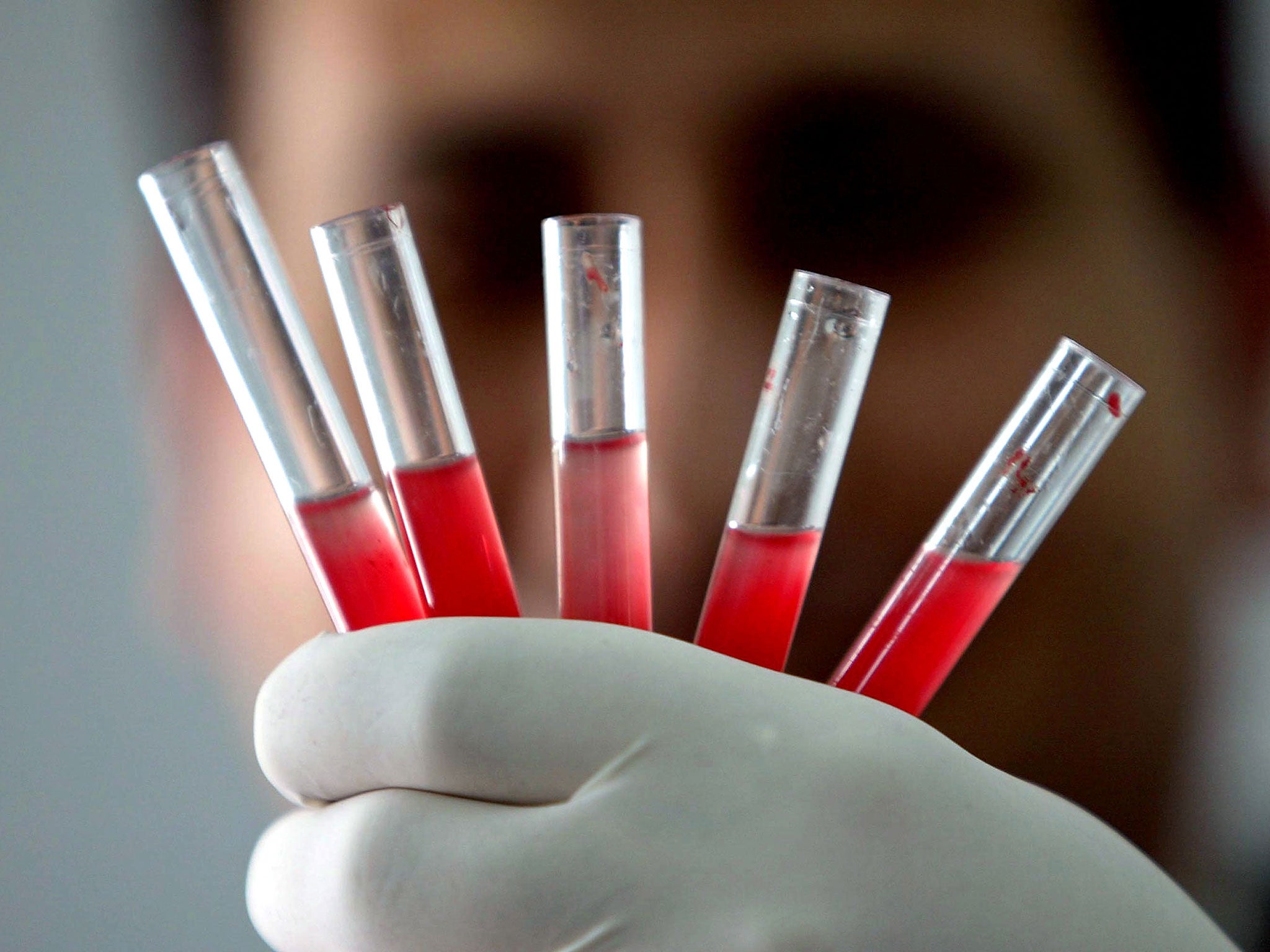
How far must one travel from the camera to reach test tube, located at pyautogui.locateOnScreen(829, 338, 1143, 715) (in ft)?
1.30

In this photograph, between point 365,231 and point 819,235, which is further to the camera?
point 819,235

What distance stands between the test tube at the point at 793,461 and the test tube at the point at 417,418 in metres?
0.11

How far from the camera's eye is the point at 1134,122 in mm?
760

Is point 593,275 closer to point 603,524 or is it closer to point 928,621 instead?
point 603,524

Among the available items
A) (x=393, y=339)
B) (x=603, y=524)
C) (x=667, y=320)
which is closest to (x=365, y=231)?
(x=393, y=339)

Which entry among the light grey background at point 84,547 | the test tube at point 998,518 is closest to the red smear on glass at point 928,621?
the test tube at point 998,518

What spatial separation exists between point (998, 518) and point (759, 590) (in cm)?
11

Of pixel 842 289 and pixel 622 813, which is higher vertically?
pixel 842 289

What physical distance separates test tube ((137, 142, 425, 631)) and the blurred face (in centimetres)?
36

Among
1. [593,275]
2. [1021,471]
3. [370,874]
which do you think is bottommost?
[370,874]

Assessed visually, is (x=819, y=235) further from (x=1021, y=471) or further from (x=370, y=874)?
(x=370, y=874)

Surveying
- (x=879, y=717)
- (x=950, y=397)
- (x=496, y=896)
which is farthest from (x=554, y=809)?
(x=950, y=397)

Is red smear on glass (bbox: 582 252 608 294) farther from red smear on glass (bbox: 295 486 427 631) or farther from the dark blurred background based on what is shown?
the dark blurred background

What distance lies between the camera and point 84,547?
2.65 feet
